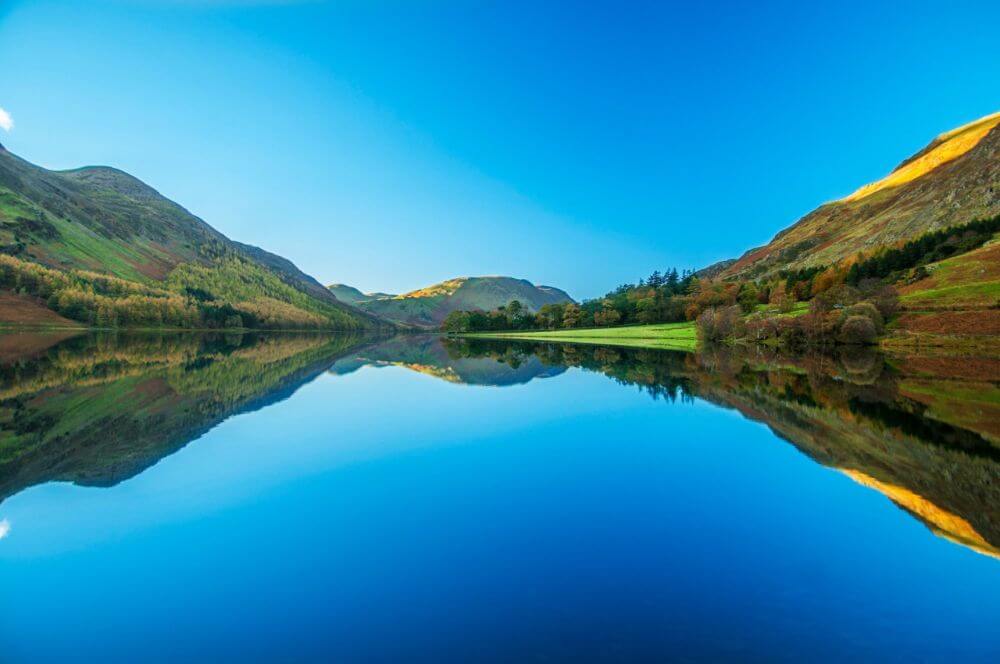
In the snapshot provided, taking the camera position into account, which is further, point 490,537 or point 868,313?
point 868,313

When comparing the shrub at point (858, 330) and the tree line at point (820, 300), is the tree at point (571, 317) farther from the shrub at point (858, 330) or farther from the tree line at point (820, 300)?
the shrub at point (858, 330)

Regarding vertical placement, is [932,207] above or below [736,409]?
above

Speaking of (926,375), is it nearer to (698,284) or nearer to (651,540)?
(651,540)

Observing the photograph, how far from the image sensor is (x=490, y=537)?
9.09m

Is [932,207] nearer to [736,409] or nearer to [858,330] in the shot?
[858,330]

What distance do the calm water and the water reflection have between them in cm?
17

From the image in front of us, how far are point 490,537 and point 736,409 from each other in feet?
64.5

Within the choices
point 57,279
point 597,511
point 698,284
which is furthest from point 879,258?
point 57,279

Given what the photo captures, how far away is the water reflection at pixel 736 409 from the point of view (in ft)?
39.5

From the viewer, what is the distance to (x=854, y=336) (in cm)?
6694

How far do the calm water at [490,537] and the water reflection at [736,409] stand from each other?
167 millimetres

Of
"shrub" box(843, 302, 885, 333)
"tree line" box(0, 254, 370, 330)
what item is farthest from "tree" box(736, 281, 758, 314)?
"tree line" box(0, 254, 370, 330)

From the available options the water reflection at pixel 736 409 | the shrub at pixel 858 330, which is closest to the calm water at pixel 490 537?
the water reflection at pixel 736 409

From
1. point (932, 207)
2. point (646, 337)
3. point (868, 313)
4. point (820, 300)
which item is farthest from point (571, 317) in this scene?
point (932, 207)
